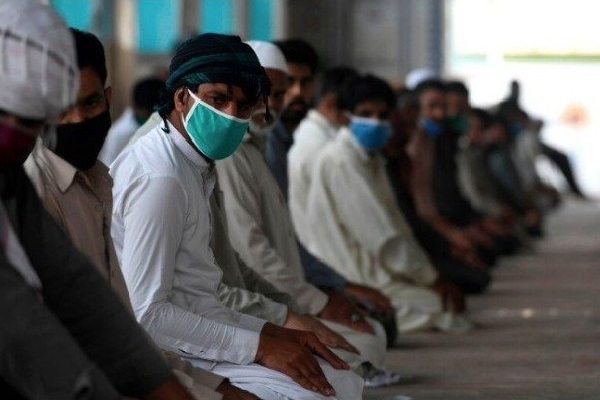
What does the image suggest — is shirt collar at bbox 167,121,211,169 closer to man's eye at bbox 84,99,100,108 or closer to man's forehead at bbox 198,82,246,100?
man's forehead at bbox 198,82,246,100

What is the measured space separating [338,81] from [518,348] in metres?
1.64

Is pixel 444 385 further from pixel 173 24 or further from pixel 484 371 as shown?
pixel 173 24

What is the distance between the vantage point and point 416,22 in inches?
966

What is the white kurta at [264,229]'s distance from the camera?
17.0 feet

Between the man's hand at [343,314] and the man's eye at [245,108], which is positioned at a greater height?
the man's eye at [245,108]

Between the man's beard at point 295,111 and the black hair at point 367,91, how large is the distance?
1.13 metres

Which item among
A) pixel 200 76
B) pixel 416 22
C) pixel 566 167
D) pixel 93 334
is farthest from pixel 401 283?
pixel 416 22

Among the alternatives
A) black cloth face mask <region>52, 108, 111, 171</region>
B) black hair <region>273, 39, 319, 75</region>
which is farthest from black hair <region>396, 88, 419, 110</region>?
black cloth face mask <region>52, 108, 111, 171</region>

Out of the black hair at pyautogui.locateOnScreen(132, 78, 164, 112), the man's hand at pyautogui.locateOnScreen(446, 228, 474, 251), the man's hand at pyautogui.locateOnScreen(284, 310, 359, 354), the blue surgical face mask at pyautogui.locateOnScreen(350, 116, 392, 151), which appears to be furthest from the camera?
the man's hand at pyautogui.locateOnScreen(446, 228, 474, 251)

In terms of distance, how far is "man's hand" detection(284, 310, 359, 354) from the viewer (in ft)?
15.1

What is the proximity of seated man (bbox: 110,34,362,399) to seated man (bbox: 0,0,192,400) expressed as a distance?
104 cm

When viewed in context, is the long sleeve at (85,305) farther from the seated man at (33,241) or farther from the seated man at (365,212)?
the seated man at (365,212)

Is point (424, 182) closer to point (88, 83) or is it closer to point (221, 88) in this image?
point (221, 88)

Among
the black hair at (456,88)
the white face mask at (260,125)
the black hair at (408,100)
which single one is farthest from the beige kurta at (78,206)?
the black hair at (456,88)
